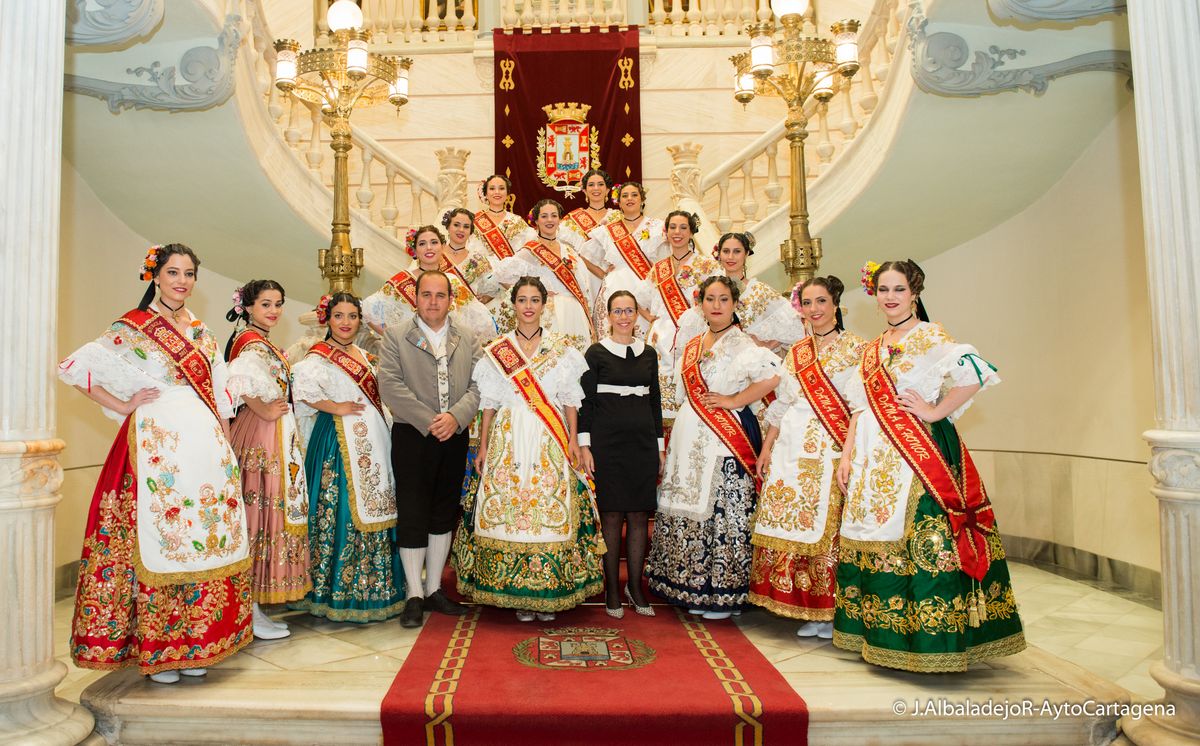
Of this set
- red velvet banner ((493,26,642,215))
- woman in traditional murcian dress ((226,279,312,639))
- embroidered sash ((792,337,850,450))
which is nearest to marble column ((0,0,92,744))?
woman in traditional murcian dress ((226,279,312,639))

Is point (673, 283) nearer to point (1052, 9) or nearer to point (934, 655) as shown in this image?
point (1052, 9)

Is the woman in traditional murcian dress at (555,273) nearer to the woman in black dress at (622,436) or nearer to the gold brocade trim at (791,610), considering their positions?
A: the woman in black dress at (622,436)

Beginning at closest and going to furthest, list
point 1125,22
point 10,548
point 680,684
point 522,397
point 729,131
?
point 10,548, point 680,684, point 522,397, point 1125,22, point 729,131

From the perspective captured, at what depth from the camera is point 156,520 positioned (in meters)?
3.09

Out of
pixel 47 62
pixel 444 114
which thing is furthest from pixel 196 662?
pixel 444 114

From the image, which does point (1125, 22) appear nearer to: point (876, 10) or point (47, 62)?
point (876, 10)

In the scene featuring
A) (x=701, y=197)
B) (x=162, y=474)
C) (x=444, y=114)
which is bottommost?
(x=162, y=474)

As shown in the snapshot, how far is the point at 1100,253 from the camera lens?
5305 millimetres

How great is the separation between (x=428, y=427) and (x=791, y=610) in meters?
1.83

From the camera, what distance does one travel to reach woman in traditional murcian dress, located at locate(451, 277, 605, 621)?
12.4 feet

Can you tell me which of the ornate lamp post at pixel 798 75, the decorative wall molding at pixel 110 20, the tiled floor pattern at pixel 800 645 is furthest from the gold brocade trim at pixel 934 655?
the decorative wall molding at pixel 110 20

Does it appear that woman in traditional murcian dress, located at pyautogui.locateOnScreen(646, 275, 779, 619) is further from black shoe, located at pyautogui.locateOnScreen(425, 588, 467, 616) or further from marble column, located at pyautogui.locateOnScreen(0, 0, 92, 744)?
marble column, located at pyautogui.locateOnScreen(0, 0, 92, 744)

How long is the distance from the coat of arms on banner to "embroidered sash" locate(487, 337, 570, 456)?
493cm

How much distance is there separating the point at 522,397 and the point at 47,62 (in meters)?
2.19
